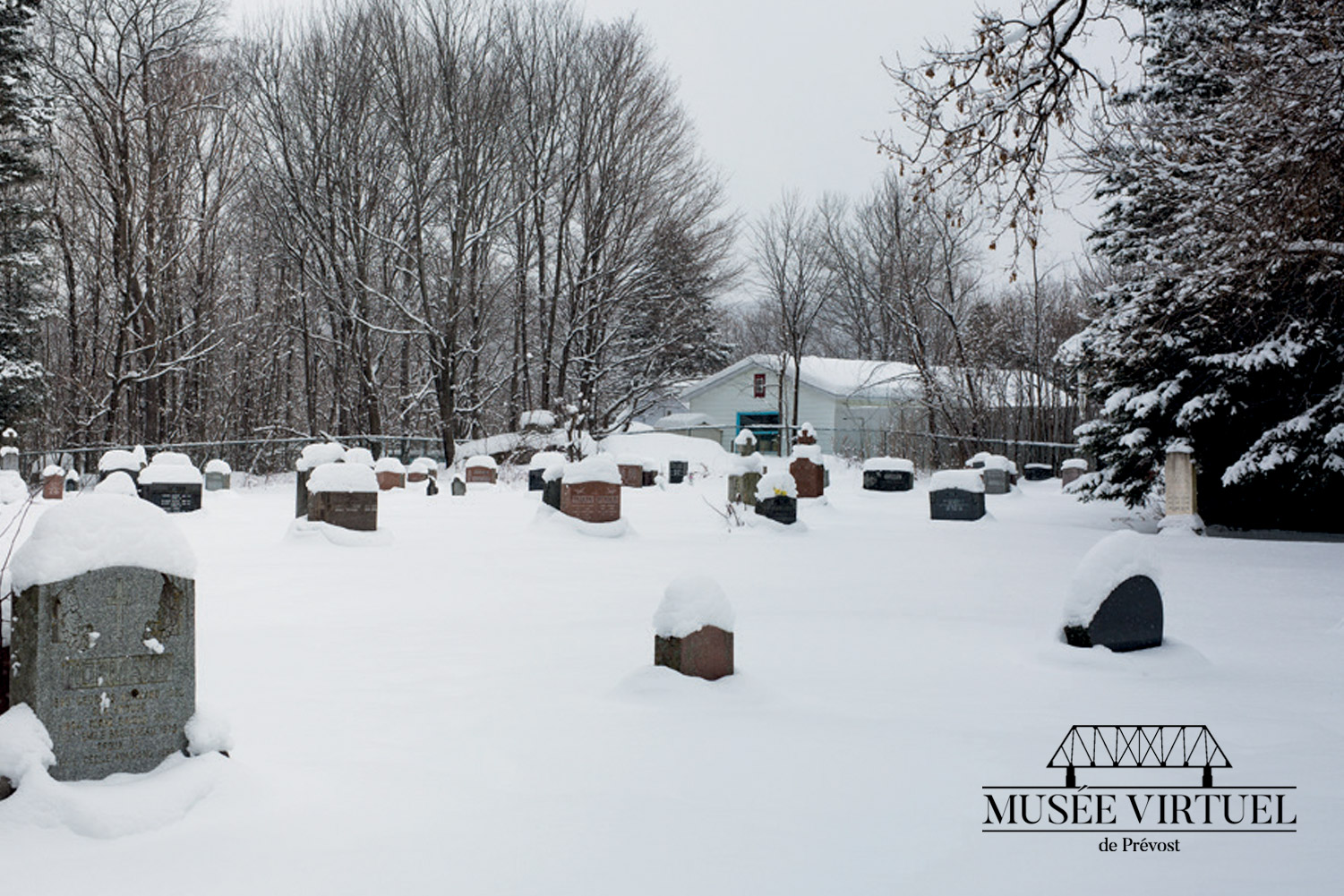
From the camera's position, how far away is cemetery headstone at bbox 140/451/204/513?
15453 mm

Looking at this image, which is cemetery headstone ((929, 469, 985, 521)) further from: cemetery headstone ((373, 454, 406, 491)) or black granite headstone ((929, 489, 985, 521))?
cemetery headstone ((373, 454, 406, 491))

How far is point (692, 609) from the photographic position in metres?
5.27

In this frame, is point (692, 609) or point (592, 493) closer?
point (692, 609)

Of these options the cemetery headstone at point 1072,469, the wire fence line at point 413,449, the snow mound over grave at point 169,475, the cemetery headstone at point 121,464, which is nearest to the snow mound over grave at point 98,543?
the snow mound over grave at point 169,475

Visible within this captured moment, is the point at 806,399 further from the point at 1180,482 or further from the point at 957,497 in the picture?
the point at 1180,482

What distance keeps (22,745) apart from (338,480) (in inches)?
343

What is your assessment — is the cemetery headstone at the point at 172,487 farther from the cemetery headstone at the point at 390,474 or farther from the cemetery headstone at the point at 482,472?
the cemetery headstone at the point at 482,472

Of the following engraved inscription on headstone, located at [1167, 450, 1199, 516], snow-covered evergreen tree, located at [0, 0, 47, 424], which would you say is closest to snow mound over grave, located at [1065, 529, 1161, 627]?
engraved inscription on headstone, located at [1167, 450, 1199, 516]

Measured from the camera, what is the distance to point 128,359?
25.8 m

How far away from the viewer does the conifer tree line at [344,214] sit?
2458cm

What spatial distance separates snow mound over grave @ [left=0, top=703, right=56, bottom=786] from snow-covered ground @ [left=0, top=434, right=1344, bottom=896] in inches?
4.4

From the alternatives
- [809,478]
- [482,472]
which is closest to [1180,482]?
[809,478]

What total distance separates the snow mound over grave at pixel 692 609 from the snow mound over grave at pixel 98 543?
2503 mm

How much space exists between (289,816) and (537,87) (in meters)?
29.5
